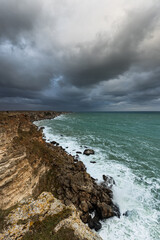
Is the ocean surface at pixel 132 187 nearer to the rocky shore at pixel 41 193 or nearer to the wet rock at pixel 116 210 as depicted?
the wet rock at pixel 116 210

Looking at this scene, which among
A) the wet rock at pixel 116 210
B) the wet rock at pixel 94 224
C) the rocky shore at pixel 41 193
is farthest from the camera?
the wet rock at pixel 116 210

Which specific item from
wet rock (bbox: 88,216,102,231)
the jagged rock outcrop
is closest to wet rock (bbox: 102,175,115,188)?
wet rock (bbox: 88,216,102,231)

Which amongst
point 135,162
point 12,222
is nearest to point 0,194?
point 12,222

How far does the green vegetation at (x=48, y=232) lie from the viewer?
4.05 m

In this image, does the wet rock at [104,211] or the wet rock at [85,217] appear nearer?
the wet rock at [85,217]

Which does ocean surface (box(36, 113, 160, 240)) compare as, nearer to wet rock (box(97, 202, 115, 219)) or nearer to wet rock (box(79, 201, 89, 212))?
wet rock (box(97, 202, 115, 219))

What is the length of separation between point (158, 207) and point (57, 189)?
1245cm

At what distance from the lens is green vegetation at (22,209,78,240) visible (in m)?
4.05

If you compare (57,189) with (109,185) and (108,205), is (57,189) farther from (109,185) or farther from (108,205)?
(109,185)

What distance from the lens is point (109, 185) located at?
14.9 metres

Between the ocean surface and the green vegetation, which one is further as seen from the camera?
the ocean surface

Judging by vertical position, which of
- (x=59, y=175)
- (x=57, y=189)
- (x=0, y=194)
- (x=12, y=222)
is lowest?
(x=57, y=189)

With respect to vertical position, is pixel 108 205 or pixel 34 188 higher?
pixel 34 188

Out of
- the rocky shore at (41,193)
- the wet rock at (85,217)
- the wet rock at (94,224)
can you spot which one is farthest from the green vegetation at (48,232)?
the wet rock at (94,224)
